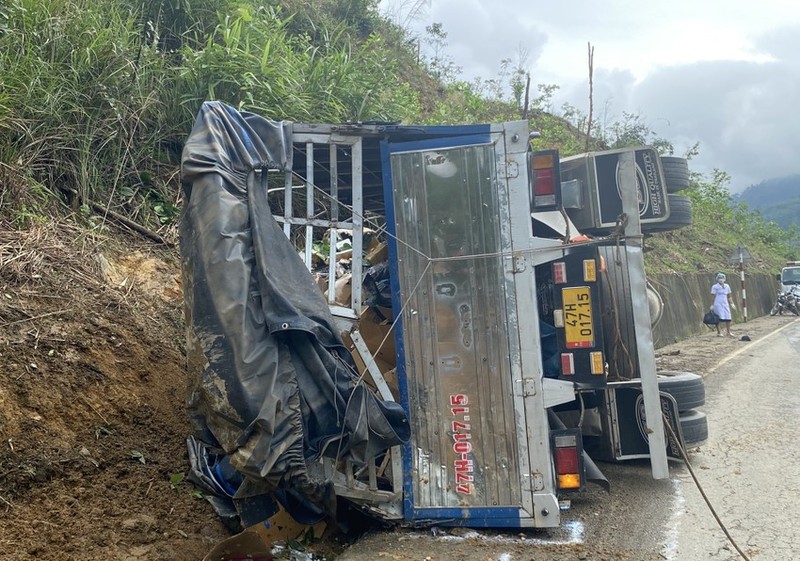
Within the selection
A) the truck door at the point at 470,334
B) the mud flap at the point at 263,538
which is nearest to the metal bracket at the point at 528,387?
the truck door at the point at 470,334

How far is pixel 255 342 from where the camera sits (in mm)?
3223

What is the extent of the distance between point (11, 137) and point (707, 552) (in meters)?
5.24

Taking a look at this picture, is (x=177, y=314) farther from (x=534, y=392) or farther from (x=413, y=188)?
(x=534, y=392)

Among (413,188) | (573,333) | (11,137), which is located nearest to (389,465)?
(573,333)

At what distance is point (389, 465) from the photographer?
150 inches

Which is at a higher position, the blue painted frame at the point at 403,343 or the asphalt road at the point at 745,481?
the blue painted frame at the point at 403,343

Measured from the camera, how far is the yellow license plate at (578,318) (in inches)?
154

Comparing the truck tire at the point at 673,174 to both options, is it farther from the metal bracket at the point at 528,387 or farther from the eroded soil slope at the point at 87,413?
the eroded soil slope at the point at 87,413

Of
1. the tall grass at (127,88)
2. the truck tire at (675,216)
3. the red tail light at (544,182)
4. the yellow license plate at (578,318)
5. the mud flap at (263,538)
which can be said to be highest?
the tall grass at (127,88)

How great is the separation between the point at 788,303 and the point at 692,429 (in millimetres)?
25271

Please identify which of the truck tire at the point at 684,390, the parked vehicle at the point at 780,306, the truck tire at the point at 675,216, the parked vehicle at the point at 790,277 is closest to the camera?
the truck tire at the point at 675,216

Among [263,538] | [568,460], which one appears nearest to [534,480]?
[568,460]

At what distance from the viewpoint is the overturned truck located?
10.8ft

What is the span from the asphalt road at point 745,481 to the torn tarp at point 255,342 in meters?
1.85
